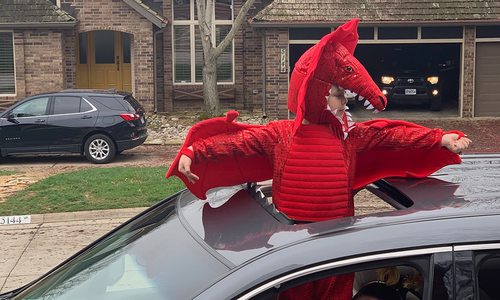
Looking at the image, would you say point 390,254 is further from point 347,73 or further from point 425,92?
point 425,92

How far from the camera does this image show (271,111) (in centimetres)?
2322

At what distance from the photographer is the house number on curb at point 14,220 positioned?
34.2 feet

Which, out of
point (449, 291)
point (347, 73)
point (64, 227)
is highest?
point (347, 73)

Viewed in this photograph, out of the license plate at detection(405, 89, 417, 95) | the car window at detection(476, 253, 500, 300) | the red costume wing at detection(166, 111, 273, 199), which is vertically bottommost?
the license plate at detection(405, 89, 417, 95)

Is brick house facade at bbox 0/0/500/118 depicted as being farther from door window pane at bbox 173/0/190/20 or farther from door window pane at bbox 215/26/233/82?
door window pane at bbox 215/26/233/82

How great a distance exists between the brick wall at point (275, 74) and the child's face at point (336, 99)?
19888 millimetres

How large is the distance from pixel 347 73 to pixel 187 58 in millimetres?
22615

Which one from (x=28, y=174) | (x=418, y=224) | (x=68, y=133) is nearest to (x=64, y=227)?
(x=28, y=174)

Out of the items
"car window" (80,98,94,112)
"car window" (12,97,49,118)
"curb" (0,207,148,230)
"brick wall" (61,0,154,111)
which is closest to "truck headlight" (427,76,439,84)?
"brick wall" (61,0,154,111)

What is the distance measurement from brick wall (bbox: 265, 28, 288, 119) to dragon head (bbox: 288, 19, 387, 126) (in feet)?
65.2

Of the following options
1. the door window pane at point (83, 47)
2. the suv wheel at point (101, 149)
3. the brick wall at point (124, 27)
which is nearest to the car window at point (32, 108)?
the suv wheel at point (101, 149)

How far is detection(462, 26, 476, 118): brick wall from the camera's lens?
23.7 m

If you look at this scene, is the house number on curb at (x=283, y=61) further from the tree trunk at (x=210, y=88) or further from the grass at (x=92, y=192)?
the grass at (x=92, y=192)

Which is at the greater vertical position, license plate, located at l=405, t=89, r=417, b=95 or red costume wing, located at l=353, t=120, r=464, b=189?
red costume wing, located at l=353, t=120, r=464, b=189
